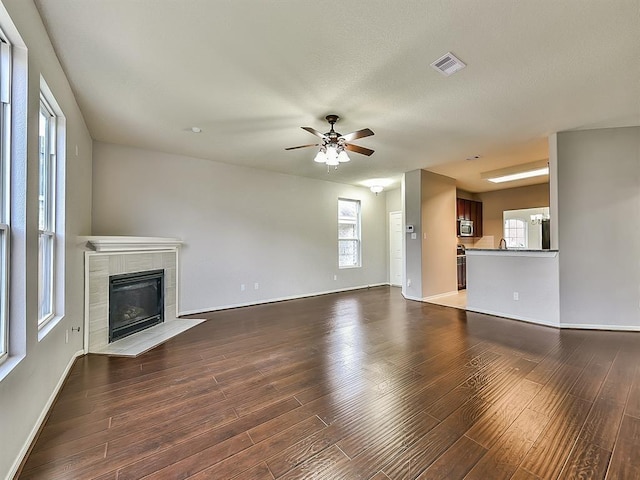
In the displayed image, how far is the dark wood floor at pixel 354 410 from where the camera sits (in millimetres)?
1546

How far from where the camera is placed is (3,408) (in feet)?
4.58

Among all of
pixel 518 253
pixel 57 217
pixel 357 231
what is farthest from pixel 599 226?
pixel 57 217

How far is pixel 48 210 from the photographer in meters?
2.44


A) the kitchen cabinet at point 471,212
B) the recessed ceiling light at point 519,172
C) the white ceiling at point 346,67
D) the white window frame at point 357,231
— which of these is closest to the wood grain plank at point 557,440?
the white ceiling at point 346,67

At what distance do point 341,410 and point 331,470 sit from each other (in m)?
0.55

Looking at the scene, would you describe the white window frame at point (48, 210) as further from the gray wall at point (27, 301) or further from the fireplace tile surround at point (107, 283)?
the fireplace tile surround at point (107, 283)

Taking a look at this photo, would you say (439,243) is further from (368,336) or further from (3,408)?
(3,408)

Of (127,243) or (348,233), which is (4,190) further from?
(348,233)

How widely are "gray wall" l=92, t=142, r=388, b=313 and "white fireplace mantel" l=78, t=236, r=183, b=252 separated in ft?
1.32

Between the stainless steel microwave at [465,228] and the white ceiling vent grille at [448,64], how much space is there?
578 centimetres

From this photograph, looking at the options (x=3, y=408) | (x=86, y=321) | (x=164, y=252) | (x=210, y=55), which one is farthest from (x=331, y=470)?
(x=164, y=252)

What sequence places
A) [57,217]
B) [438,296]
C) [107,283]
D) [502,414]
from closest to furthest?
[502,414] < [57,217] < [107,283] < [438,296]

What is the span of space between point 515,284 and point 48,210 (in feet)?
19.6

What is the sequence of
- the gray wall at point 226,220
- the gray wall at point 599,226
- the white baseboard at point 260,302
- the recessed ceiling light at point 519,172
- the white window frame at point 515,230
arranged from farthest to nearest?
the white window frame at point 515,230 → the recessed ceiling light at point 519,172 → the white baseboard at point 260,302 → the gray wall at point 226,220 → the gray wall at point 599,226
